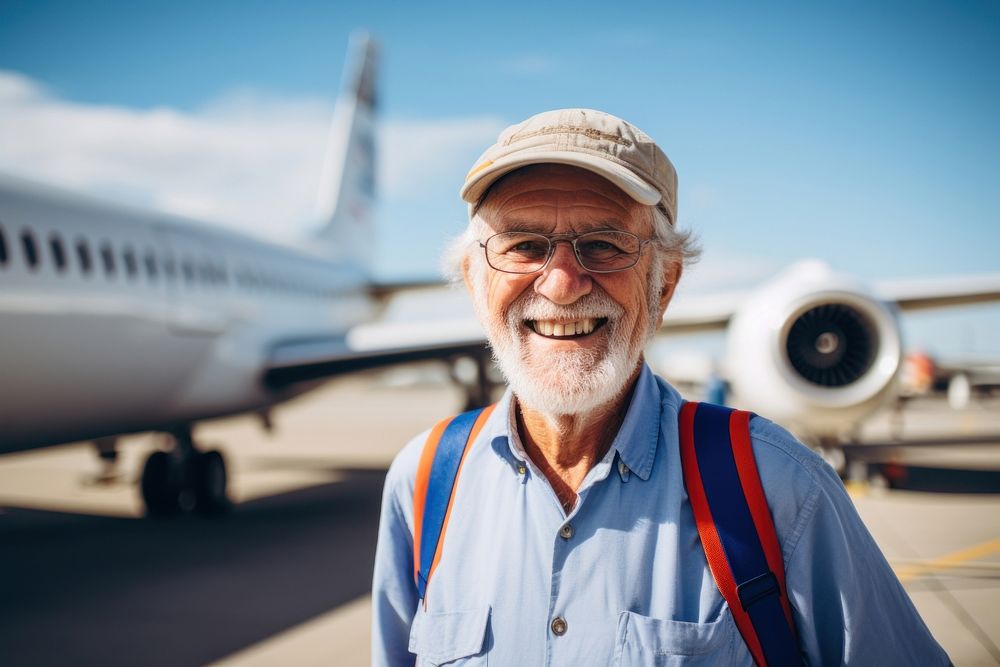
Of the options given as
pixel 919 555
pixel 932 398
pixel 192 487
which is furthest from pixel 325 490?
pixel 932 398

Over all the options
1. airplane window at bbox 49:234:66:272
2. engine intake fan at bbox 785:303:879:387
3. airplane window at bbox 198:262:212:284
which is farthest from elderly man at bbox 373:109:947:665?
airplane window at bbox 198:262:212:284

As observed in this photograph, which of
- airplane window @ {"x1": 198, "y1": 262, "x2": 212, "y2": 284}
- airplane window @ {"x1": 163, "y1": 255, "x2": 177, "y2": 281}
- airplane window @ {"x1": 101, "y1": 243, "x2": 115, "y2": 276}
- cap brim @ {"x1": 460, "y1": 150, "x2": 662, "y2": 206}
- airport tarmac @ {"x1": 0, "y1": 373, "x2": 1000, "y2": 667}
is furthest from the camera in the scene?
airplane window @ {"x1": 198, "y1": 262, "x2": 212, "y2": 284}

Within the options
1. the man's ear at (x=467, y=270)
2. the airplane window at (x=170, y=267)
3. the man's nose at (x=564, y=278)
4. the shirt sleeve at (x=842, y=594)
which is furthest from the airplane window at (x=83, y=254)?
the shirt sleeve at (x=842, y=594)

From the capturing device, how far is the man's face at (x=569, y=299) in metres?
1.43

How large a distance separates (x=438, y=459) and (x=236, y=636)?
330cm

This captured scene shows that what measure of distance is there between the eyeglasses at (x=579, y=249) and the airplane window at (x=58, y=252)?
4939 millimetres

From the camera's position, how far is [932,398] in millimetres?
32188

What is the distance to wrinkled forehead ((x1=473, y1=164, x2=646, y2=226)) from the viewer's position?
1424 millimetres

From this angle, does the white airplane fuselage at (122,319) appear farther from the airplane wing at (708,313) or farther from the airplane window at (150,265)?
the airplane wing at (708,313)

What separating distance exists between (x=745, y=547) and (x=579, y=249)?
24.4 inches

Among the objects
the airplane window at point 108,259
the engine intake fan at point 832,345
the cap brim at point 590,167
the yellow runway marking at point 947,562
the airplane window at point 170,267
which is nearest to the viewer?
the cap brim at point 590,167

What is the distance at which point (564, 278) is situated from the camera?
142 centimetres

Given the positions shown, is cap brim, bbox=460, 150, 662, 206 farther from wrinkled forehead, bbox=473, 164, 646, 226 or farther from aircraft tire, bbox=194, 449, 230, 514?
aircraft tire, bbox=194, 449, 230, 514

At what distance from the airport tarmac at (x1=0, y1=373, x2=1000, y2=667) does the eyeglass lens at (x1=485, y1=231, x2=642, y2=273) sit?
304 cm
